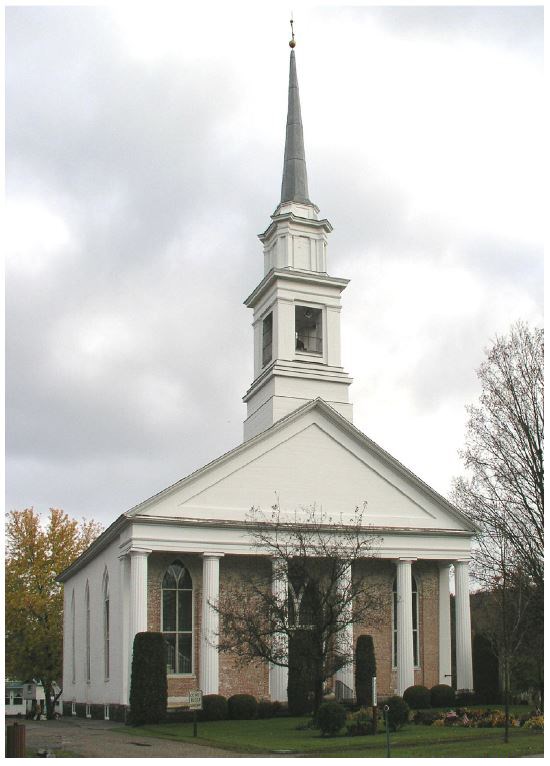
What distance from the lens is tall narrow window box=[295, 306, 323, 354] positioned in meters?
42.5

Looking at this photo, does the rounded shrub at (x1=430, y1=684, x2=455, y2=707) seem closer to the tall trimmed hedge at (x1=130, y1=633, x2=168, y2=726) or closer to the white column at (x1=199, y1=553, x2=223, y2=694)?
the white column at (x1=199, y1=553, x2=223, y2=694)

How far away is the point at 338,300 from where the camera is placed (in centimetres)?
4275

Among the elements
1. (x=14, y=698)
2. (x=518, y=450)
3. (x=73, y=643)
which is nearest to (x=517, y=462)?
(x=518, y=450)

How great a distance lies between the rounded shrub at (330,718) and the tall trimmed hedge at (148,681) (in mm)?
8080

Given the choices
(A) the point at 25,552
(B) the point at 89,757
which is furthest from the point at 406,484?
(A) the point at 25,552

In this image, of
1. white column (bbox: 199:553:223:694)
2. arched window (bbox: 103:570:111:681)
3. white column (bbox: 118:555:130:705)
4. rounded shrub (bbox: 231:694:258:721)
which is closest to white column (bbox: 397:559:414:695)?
rounded shrub (bbox: 231:694:258:721)

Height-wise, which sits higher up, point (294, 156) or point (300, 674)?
point (294, 156)

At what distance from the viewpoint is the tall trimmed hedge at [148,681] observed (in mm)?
31828

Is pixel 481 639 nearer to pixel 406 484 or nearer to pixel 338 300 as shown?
pixel 406 484

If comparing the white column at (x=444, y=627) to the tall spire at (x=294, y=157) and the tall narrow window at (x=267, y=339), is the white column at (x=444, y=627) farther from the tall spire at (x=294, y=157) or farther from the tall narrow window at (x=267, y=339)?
the tall spire at (x=294, y=157)

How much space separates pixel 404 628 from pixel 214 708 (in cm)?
844

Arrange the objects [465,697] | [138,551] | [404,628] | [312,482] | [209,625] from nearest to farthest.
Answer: [138,551] → [209,625] → [465,697] → [404,628] → [312,482]

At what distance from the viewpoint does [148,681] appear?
105 ft

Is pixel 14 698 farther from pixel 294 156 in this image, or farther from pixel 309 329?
pixel 294 156
